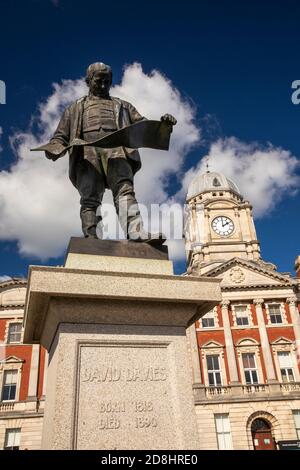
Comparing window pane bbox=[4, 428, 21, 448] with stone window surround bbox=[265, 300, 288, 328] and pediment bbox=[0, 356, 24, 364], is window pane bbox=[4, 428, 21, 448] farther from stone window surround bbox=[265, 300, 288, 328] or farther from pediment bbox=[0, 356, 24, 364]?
stone window surround bbox=[265, 300, 288, 328]

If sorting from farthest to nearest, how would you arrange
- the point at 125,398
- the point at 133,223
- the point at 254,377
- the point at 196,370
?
the point at 254,377
the point at 196,370
the point at 133,223
the point at 125,398

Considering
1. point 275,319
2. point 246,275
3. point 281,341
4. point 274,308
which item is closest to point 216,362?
point 281,341

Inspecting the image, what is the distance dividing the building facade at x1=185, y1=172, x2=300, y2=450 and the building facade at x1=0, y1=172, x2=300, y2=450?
65mm

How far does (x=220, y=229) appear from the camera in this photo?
42844mm

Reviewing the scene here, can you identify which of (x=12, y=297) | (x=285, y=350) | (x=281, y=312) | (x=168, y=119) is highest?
(x=12, y=297)

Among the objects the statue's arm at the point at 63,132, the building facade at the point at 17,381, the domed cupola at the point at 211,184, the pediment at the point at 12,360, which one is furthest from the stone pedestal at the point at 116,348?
the domed cupola at the point at 211,184

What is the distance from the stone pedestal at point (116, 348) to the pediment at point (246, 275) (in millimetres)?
27921

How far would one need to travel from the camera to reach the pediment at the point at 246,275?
1222 inches

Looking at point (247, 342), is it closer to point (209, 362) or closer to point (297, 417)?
point (209, 362)

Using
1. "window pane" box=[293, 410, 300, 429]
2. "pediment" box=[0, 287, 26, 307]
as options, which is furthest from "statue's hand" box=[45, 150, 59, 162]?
"window pane" box=[293, 410, 300, 429]

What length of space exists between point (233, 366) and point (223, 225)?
18450mm

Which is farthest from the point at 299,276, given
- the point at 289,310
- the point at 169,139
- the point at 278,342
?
the point at 169,139

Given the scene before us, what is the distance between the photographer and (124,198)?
3.93 metres
